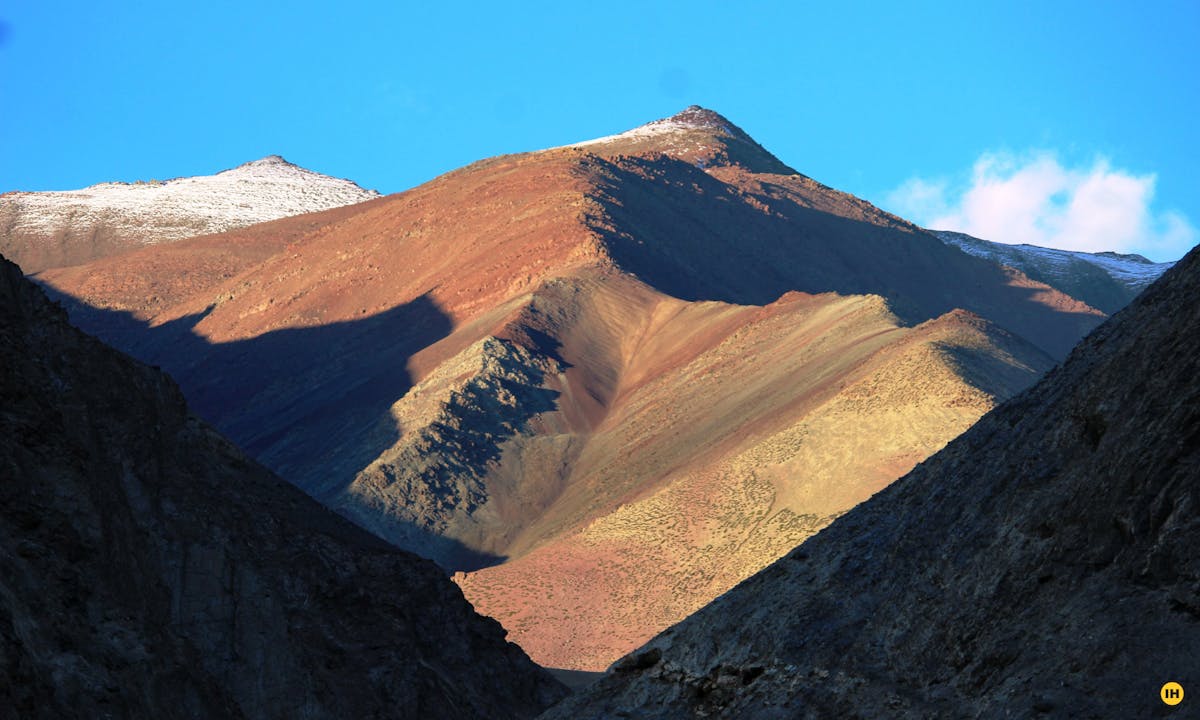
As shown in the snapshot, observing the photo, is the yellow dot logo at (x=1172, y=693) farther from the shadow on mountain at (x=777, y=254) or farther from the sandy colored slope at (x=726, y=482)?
the shadow on mountain at (x=777, y=254)

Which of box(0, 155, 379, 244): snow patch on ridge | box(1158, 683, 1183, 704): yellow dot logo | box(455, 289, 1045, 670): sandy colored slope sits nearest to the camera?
box(1158, 683, 1183, 704): yellow dot logo

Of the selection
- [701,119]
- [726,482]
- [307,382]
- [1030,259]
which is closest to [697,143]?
[701,119]

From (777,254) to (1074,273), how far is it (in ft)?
227

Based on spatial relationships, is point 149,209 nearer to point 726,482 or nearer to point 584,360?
point 584,360

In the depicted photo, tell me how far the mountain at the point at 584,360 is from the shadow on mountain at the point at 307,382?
260 millimetres

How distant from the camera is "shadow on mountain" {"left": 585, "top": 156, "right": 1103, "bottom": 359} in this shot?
109 meters

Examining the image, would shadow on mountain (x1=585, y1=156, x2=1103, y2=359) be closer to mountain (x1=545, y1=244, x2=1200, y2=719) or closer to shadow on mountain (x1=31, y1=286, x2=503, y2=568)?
shadow on mountain (x1=31, y1=286, x2=503, y2=568)

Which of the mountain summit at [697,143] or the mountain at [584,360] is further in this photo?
the mountain summit at [697,143]

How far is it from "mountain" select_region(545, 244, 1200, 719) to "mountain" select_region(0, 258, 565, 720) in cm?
579

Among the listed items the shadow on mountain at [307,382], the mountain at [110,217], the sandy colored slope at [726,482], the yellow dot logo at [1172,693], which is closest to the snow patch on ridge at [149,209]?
the mountain at [110,217]

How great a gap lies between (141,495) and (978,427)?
13865 millimetres

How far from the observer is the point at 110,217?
172750 millimetres

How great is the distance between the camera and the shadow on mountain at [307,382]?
7969cm

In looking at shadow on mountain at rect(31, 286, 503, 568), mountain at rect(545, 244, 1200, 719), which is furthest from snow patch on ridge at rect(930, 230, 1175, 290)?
mountain at rect(545, 244, 1200, 719)
